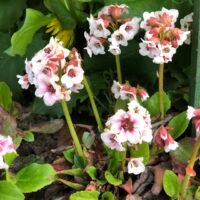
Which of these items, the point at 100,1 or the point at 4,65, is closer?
the point at 100,1

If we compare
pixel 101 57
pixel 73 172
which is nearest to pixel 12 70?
pixel 101 57

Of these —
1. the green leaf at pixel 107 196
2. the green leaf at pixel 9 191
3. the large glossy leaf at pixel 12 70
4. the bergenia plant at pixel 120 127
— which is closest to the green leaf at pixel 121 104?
the bergenia plant at pixel 120 127

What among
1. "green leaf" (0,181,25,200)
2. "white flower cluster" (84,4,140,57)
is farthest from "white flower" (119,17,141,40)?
"green leaf" (0,181,25,200)

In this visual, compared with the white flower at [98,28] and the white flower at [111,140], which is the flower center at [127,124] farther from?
the white flower at [98,28]

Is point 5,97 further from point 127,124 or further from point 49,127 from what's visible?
point 127,124

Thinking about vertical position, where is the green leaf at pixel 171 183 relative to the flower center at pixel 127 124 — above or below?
below

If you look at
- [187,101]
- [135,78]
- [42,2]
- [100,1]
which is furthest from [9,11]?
[187,101]

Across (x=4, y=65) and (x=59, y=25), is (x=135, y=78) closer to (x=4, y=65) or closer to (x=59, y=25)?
(x=59, y=25)
